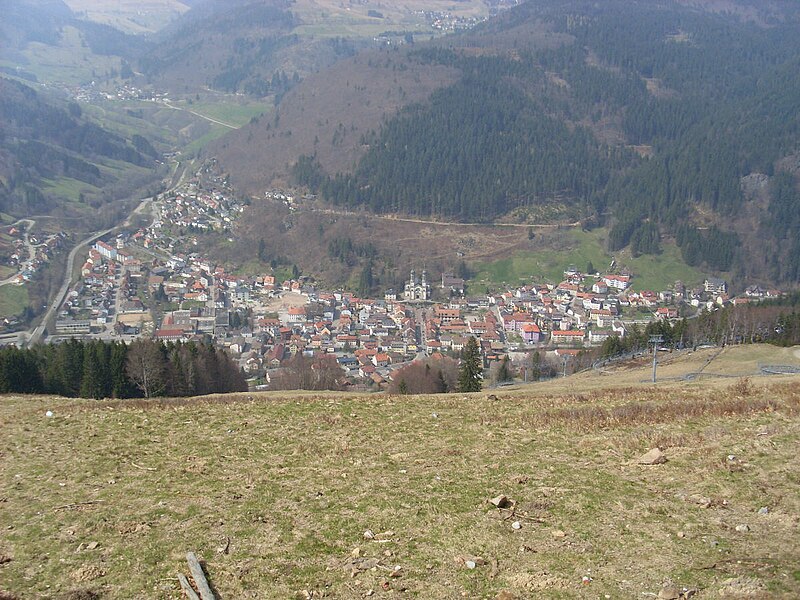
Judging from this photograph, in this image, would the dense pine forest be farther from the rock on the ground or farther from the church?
the rock on the ground

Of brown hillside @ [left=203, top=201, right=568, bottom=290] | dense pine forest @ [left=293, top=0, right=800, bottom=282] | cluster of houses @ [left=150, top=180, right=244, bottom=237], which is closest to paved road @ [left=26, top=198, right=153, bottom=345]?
cluster of houses @ [left=150, top=180, right=244, bottom=237]

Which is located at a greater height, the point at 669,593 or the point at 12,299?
the point at 669,593

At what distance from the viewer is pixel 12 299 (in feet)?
244

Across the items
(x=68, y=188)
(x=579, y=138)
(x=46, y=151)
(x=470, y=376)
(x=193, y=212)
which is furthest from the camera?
(x=46, y=151)

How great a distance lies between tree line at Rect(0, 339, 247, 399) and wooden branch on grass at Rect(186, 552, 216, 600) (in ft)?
71.2

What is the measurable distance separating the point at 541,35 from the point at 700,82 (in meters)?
38.9

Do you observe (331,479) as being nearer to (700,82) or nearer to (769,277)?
(769,277)

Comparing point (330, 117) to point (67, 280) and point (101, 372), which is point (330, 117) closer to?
point (67, 280)

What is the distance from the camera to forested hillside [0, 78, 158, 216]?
113m

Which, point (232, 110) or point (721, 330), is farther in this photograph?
point (232, 110)

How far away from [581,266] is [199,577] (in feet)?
283

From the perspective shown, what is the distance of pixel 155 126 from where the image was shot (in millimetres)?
182375

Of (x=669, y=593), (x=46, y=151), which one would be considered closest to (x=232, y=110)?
(x=46, y=151)

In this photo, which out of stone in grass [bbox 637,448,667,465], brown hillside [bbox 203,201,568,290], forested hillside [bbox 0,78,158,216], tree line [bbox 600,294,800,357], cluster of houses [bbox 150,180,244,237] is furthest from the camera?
forested hillside [bbox 0,78,158,216]
